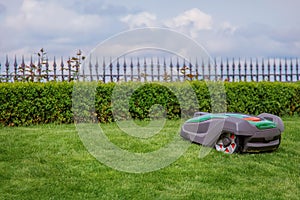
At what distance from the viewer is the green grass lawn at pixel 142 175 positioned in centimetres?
532

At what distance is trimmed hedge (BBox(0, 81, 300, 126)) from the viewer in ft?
35.4

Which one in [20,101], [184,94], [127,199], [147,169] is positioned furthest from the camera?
[184,94]

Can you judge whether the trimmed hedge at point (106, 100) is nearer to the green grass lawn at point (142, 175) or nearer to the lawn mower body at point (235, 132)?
the green grass lawn at point (142, 175)

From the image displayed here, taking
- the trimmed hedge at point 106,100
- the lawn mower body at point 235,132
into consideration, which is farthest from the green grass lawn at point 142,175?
the trimmed hedge at point 106,100

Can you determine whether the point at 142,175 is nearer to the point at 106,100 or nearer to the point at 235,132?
the point at 235,132

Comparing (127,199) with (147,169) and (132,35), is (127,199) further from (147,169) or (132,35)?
(132,35)

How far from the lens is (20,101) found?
35.6 ft

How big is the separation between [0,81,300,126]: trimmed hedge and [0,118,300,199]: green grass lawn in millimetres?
3122

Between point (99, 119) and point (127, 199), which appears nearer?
point (127, 199)

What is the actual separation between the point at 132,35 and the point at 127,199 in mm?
2559

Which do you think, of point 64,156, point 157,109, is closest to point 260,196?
point 64,156

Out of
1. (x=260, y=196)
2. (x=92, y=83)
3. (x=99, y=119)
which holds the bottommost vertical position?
(x=260, y=196)

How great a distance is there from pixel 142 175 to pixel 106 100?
5446mm

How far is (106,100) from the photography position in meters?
11.1
